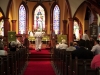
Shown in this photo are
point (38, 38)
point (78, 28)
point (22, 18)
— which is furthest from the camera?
point (22, 18)

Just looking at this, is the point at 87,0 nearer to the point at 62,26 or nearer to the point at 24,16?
the point at 62,26

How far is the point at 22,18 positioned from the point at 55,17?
379 centimetres

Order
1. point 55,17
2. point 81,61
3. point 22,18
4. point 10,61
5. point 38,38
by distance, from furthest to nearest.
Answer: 1. point 55,17
2. point 22,18
3. point 38,38
4. point 10,61
5. point 81,61

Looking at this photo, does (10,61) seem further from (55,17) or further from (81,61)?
(55,17)

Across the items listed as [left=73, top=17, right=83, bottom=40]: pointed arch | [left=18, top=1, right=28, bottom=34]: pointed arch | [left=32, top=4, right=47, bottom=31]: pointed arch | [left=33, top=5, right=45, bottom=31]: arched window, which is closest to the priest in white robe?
[left=73, top=17, right=83, bottom=40]: pointed arch

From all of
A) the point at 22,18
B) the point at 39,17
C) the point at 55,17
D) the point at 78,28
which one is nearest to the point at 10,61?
the point at 78,28

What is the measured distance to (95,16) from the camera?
19156mm

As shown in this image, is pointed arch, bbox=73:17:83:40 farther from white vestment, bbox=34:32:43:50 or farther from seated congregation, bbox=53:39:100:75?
seated congregation, bbox=53:39:100:75

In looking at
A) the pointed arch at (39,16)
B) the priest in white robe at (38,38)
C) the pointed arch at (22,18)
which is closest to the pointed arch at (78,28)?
the pointed arch at (39,16)

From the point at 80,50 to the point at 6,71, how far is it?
7.78ft

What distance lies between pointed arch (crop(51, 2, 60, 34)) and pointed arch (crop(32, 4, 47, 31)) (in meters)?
0.92

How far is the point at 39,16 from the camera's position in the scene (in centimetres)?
2753

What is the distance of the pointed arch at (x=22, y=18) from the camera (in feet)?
88.6

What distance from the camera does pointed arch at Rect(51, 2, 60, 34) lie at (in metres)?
27.1
